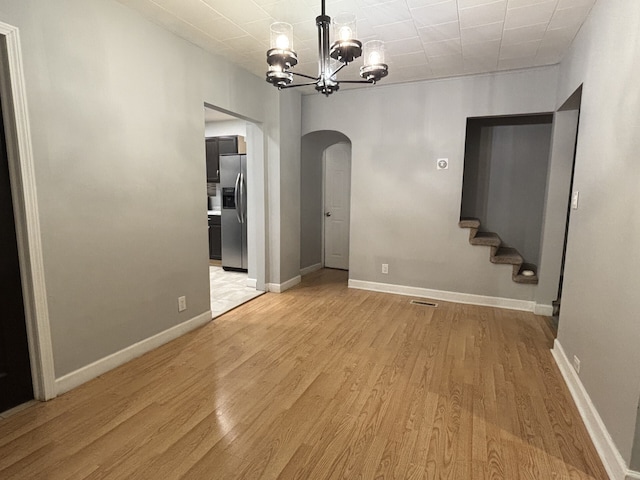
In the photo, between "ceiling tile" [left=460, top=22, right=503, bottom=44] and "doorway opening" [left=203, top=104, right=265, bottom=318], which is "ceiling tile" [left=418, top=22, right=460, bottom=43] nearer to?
"ceiling tile" [left=460, top=22, right=503, bottom=44]

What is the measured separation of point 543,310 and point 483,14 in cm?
304

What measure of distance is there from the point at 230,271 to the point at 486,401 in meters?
4.33

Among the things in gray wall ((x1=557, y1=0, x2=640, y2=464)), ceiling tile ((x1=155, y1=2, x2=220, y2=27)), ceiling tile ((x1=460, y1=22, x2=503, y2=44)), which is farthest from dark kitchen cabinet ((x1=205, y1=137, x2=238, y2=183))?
gray wall ((x1=557, y1=0, x2=640, y2=464))

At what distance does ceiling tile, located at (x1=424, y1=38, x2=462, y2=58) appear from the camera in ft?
10.0

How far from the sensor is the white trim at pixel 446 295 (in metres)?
3.99

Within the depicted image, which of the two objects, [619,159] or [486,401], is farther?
[486,401]

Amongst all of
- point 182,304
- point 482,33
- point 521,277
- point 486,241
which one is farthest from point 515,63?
point 182,304

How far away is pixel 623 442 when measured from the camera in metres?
1.57

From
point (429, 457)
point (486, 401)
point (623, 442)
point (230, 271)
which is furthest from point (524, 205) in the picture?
point (230, 271)

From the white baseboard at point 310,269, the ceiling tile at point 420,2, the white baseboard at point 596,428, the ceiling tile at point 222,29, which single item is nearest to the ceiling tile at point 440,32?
the ceiling tile at point 420,2

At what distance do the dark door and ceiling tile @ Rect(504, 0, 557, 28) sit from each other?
3461 millimetres

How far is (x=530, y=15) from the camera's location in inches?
101

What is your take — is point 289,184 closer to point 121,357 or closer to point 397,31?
point 397,31

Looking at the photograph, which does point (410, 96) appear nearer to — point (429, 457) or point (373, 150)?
point (373, 150)
